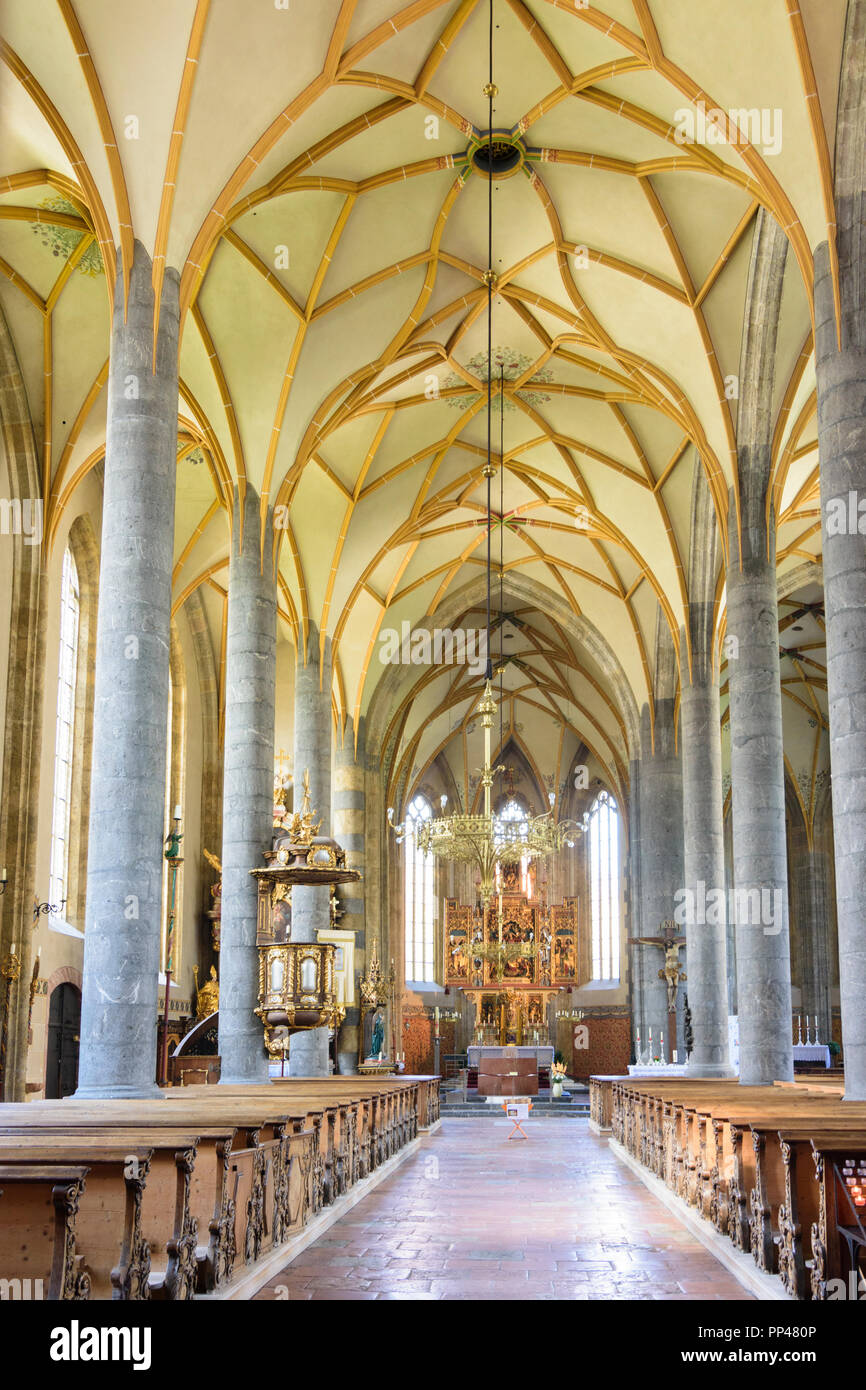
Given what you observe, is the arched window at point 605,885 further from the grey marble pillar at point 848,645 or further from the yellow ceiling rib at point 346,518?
the grey marble pillar at point 848,645

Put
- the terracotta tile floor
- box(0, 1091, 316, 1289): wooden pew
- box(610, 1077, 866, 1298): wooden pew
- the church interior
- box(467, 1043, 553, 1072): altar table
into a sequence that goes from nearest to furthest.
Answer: box(610, 1077, 866, 1298): wooden pew → box(0, 1091, 316, 1289): wooden pew → the terracotta tile floor → the church interior → box(467, 1043, 553, 1072): altar table

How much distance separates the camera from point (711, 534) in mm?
22047

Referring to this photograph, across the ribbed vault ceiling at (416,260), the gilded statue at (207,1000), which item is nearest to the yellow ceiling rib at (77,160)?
the ribbed vault ceiling at (416,260)

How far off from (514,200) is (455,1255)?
13743 mm

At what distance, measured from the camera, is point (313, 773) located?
2205cm

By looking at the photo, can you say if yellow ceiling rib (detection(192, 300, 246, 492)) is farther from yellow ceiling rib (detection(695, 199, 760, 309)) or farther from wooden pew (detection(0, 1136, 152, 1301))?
wooden pew (detection(0, 1136, 152, 1301))

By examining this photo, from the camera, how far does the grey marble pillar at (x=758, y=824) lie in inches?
617

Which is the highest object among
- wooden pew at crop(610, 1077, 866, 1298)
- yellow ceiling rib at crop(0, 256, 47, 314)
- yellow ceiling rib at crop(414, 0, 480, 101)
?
yellow ceiling rib at crop(414, 0, 480, 101)

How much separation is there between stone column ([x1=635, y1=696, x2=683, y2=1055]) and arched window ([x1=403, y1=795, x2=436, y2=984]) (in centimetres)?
1301

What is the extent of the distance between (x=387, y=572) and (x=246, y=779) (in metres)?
11.0

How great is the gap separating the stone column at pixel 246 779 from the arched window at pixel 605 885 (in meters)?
22.4

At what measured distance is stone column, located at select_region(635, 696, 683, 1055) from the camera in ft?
87.2

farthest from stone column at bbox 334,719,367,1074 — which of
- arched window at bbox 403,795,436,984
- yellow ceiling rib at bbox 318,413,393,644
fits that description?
arched window at bbox 403,795,436,984

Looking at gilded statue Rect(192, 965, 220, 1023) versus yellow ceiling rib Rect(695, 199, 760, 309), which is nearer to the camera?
yellow ceiling rib Rect(695, 199, 760, 309)
